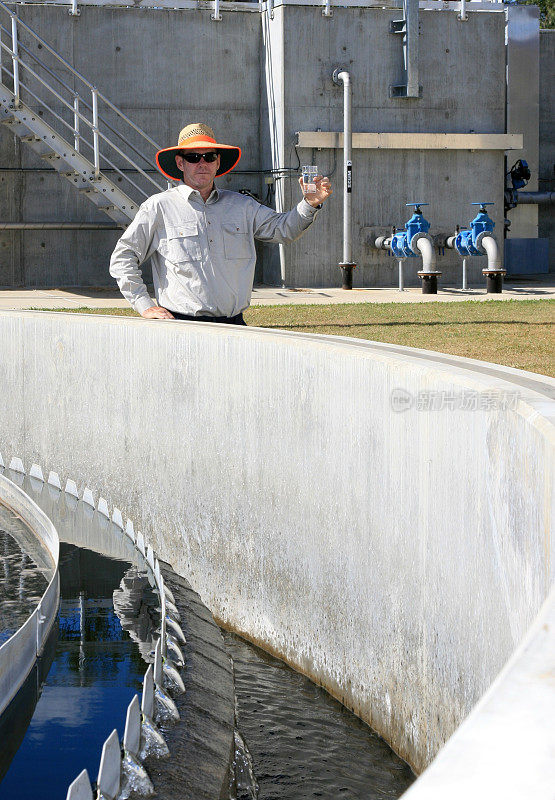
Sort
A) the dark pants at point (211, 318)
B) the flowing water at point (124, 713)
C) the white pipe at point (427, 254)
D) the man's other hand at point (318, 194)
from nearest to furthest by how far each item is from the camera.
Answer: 1. the flowing water at point (124, 713)
2. the man's other hand at point (318, 194)
3. the dark pants at point (211, 318)
4. the white pipe at point (427, 254)

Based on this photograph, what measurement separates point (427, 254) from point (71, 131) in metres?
5.11

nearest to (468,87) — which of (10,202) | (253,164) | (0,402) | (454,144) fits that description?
(454,144)

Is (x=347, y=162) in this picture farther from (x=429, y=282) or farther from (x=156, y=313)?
(x=156, y=313)

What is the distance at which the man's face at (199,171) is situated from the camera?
19.3 ft

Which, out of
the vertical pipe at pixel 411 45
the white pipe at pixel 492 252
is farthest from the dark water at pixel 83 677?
the vertical pipe at pixel 411 45

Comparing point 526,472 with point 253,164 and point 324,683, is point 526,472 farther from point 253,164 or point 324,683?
point 253,164

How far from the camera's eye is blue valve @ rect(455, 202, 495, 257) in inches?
616

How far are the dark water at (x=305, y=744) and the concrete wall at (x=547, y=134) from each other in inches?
697

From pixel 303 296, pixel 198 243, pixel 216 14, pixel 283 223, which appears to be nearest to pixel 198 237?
pixel 198 243

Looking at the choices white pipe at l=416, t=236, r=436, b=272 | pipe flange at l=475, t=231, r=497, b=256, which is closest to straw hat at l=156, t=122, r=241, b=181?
white pipe at l=416, t=236, r=436, b=272

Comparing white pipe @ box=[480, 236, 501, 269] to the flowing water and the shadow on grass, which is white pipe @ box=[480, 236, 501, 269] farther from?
the flowing water

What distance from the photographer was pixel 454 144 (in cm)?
1795

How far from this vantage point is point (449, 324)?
9453 millimetres

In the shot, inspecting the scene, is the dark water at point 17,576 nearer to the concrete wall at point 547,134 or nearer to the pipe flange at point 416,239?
the pipe flange at point 416,239
